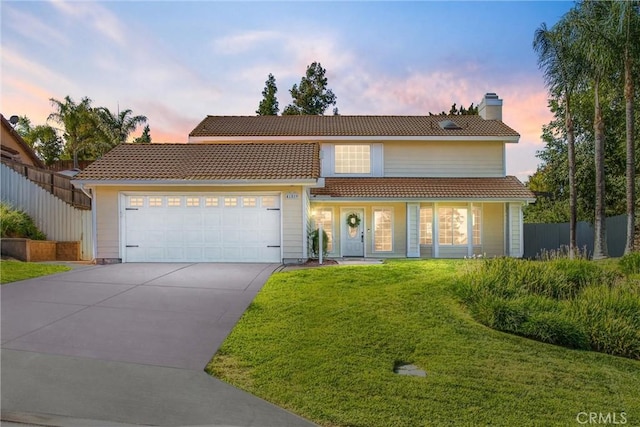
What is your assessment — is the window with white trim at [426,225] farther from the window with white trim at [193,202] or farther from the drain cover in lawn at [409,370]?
the drain cover in lawn at [409,370]

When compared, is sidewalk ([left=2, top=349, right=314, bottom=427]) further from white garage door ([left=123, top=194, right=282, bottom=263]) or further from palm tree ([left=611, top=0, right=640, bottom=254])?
palm tree ([left=611, top=0, right=640, bottom=254])

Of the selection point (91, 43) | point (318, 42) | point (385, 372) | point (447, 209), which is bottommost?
point (385, 372)

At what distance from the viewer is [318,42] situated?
1570 centimetres

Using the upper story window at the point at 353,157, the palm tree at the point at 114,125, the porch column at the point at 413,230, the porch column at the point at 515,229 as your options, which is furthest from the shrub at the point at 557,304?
the palm tree at the point at 114,125

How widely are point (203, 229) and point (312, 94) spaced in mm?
22896

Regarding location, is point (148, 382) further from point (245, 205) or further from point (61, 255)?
point (61, 255)

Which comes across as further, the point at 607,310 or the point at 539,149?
the point at 539,149

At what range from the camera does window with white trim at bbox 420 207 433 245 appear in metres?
16.5

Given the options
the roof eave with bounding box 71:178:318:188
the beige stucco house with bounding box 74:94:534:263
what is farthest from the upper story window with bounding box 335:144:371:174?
the roof eave with bounding box 71:178:318:188

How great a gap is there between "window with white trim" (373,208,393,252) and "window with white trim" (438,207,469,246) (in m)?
2.07

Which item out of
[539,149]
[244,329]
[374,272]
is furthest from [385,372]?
[539,149]

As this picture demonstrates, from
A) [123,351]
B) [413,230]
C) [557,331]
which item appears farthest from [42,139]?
[557,331]

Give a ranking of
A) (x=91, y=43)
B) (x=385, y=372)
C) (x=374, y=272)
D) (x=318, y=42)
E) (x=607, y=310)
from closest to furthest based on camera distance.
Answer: (x=385, y=372) → (x=607, y=310) → (x=374, y=272) → (x=91, y=43) → (x=318, y=42)

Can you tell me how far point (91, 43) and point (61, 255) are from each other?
733 cm
